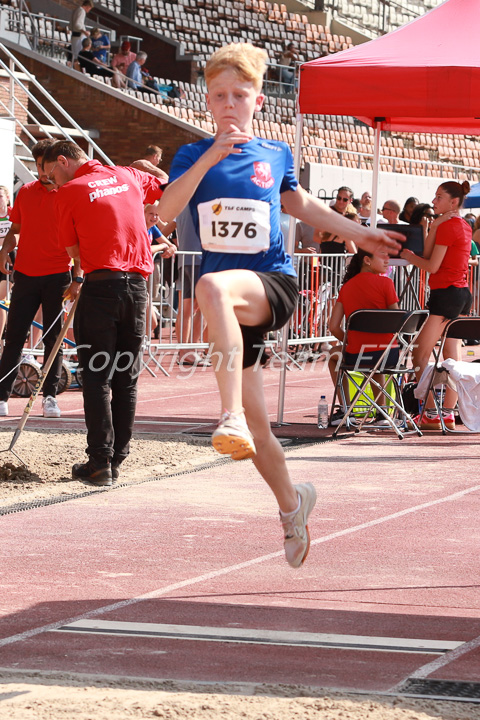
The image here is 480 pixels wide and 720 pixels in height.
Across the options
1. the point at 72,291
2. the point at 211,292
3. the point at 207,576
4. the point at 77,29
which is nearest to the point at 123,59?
the point at 77,29

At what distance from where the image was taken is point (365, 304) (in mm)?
10359

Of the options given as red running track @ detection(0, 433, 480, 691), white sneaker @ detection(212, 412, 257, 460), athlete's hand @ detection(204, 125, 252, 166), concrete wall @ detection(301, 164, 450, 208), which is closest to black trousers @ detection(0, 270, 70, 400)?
red running track @ detection(0, 433, 480, 691)

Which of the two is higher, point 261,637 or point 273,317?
point 273,317

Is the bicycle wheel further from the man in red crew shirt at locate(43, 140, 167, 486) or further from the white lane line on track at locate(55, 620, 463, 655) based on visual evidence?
the white lane line on track at locate(55, 620, 463, 655)

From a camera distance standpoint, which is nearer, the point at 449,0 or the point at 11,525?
the point at 11,525

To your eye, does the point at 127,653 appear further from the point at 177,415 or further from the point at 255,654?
the point at 177,415

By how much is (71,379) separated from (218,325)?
8.54 m

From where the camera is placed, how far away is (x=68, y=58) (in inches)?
1097

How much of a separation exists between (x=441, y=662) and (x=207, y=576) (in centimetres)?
154

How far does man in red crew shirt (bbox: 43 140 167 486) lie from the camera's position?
7641 mm

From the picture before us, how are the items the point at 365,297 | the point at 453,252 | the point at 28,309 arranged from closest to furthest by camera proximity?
the point at 28,309 → the point at 365,297 → the point at 453,252

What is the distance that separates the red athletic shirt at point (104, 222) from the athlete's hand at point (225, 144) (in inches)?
127

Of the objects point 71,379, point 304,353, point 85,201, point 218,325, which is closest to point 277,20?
point 304,353

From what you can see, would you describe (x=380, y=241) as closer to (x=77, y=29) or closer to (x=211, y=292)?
(x=211, y=292)
